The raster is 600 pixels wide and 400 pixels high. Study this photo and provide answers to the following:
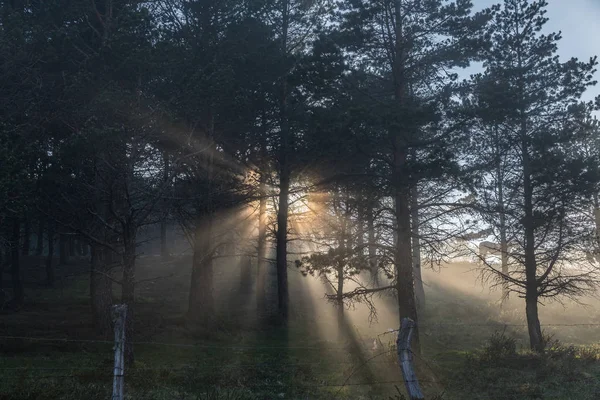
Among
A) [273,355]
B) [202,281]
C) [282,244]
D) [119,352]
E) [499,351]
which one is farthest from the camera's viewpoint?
[282,244]

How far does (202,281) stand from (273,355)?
6.70 m

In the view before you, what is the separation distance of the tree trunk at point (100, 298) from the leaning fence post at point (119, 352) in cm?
1242

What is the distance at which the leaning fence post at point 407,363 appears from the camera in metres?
9.12

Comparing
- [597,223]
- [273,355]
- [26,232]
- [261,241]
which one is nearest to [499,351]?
[597,223]

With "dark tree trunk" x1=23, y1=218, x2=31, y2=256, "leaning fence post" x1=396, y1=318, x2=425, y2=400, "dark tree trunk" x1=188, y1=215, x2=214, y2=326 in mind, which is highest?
"dark tree trunk" x1=23, y1=218, x2=31, y2=256

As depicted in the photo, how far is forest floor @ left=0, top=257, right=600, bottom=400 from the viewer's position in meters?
13.0

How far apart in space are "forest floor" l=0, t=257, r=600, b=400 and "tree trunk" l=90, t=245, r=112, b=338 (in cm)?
45

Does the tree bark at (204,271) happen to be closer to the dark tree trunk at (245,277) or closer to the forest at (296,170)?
the forest at (296,170)

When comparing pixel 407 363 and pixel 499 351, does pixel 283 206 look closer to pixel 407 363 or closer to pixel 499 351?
pixel 499 351

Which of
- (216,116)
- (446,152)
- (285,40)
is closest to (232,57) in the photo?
(216,116)

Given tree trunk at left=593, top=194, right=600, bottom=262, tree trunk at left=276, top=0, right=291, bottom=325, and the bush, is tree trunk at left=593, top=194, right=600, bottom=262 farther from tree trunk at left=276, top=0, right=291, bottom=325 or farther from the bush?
tree trunk at left=276, top=0, right=291, bottom=325

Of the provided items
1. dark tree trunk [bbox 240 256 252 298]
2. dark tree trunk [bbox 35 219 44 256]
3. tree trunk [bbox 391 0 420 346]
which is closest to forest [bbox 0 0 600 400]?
tree trunk [bbox 391 0 420 346]

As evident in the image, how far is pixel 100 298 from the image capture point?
2134 cm

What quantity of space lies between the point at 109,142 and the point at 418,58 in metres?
10.3
